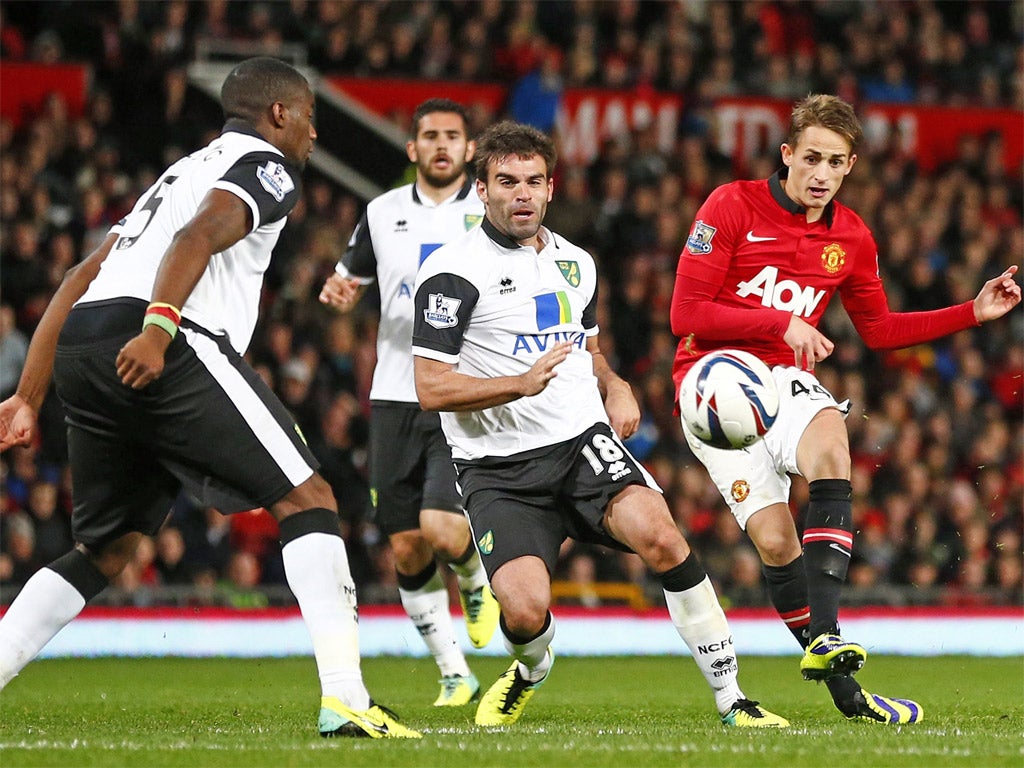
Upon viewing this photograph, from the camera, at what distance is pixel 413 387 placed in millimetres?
7672

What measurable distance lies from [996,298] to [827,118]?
100 cm

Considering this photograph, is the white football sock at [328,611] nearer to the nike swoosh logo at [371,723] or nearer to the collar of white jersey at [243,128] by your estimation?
the nike swoosh logo at [371,723]

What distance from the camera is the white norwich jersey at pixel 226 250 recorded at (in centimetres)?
530

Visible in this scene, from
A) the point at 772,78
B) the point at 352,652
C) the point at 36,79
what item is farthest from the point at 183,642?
the point at 772,78

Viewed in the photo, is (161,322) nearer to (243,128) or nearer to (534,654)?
(243,128)

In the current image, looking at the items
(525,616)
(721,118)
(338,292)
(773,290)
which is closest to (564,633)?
(338,292)

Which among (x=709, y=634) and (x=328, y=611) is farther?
(x=709, y=634)

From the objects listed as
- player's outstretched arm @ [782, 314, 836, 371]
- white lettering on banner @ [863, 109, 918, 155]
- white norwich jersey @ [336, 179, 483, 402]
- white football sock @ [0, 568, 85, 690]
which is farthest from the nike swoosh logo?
white lettering on banner @ [863, 109, 918, 155]

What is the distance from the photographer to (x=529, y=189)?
6.05m

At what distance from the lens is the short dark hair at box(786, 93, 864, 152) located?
6.38 metres

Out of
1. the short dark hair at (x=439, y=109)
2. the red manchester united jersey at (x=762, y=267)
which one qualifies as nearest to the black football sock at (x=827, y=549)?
the red manchester united jersey at (x=762, y=267)

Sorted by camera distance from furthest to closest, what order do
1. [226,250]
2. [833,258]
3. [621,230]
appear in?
[621,230] < [833,258] < [226,250]

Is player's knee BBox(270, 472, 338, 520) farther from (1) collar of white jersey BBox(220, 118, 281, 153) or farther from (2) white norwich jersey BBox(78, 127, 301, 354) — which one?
(1) collar of white jersey BBox(220, 118, 281, 153)

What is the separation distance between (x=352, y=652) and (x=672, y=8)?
540 inches
